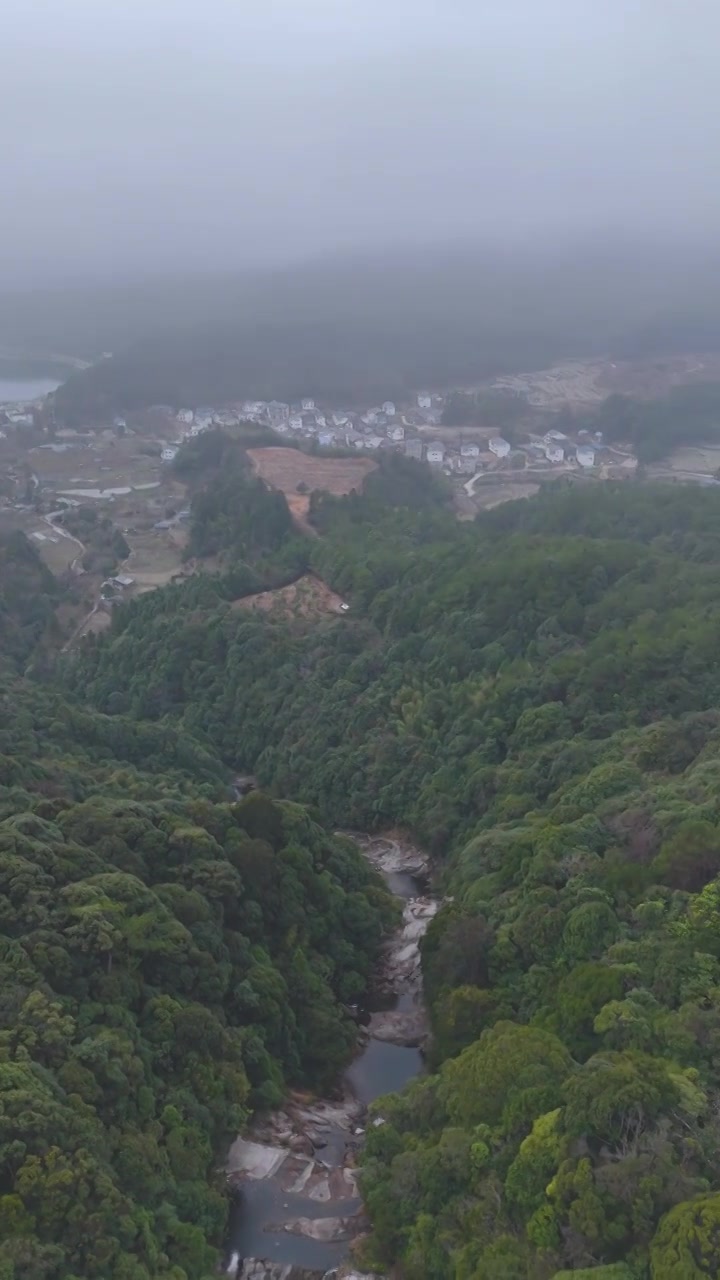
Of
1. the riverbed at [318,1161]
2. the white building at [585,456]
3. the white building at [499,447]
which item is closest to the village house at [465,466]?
the white building at [499,447]

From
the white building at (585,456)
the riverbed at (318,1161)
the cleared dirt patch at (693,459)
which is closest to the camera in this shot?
the riverbed at (318,1161)

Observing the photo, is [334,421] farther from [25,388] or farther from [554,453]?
[25,388]

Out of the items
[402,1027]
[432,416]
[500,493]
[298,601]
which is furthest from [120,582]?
[432,416]

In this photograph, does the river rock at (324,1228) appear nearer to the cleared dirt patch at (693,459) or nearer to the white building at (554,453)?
the cleared dirt patch at (693,459)

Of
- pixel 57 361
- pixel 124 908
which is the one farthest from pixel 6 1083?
pixel 57 361

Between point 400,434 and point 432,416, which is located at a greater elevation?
point 432,416
